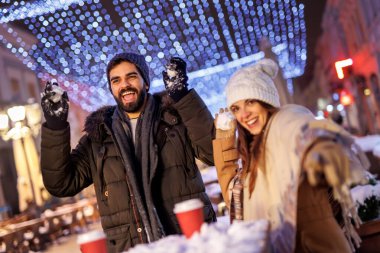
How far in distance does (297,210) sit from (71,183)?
1680 millimetres

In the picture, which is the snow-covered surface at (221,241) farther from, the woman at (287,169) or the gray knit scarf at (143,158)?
the gray knit scarf at (143,158)

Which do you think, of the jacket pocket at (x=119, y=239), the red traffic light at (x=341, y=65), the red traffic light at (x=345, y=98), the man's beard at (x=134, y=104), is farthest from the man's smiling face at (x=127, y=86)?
the red traffic light at (x=345, y=98)

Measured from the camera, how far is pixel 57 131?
380 centimetres

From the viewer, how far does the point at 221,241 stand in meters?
2.03

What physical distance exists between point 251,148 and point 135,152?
3.44ft

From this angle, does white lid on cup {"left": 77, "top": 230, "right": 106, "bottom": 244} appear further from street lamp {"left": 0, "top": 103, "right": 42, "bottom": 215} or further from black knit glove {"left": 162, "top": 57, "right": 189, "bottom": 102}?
street lamp {"left": 0, "top": 103, "right": 42, "bottom": 215}

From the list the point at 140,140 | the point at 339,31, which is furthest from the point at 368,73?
the point at 140,140

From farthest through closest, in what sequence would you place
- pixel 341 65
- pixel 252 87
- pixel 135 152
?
pixel 341 65 < pixel 135 152 < pixel 252 87

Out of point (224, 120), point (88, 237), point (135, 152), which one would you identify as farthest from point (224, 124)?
point (88, 237)

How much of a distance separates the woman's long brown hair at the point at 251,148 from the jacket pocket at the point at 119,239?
3.24ft

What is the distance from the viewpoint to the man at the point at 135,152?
3.72m

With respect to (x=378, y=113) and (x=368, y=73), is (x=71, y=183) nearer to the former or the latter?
(x=378, y=113)

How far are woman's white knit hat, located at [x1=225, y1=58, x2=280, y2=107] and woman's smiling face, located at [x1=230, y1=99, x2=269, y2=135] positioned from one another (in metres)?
0.05

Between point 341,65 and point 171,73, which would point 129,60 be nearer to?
point 171,73
